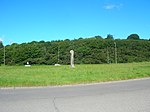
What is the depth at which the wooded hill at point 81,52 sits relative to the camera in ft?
238

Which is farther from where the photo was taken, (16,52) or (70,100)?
(16,52)

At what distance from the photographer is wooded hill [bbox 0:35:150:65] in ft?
238

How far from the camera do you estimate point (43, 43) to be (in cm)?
7869

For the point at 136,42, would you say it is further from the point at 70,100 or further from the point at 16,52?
the point at 70,100

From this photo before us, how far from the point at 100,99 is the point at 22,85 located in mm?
6791

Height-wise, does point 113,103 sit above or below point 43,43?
below

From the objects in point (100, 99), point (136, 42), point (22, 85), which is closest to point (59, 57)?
point (136, 42)

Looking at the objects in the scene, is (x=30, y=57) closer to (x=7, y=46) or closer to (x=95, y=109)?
(x=7, y=46)

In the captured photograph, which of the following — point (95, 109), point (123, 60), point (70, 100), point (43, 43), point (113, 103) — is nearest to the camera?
point (95, 109)

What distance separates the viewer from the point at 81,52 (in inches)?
2931

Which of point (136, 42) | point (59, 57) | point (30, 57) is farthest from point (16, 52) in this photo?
point (136, 42)

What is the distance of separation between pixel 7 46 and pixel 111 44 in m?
27.4

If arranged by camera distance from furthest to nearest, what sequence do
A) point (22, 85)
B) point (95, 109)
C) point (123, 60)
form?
point (123, 60) < point (22, 85) < point (95, 109)

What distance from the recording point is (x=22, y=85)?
54.3 feet
